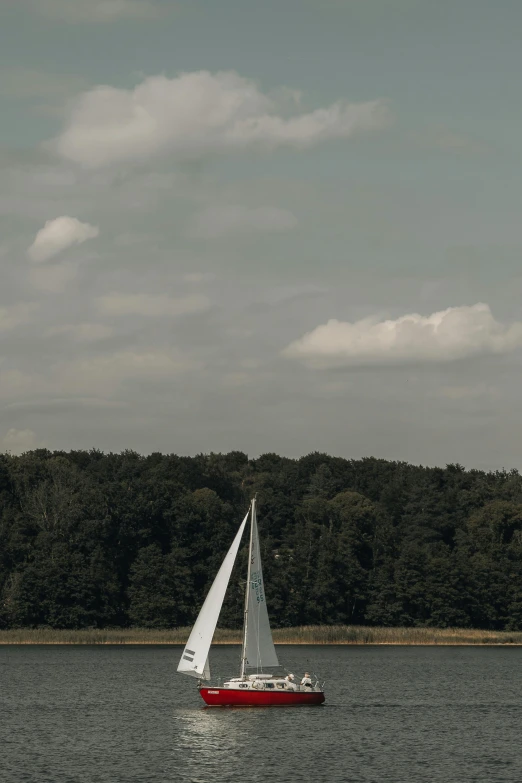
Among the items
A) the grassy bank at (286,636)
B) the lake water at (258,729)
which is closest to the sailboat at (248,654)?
the lake water at (258,729)

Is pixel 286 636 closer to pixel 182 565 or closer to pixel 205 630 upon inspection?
pixel 182 565

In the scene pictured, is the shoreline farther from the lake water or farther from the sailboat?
the sailboat

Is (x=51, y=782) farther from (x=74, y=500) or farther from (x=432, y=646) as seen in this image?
(x=74, y=500)

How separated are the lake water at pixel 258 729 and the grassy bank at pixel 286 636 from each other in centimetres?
2985

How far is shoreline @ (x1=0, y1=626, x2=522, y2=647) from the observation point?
136500mm

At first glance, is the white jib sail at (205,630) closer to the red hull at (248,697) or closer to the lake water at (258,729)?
the red hull at (248,697)

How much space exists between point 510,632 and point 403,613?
1367 centimetres

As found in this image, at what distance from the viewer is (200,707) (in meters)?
73.5

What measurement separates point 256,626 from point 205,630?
313 cm

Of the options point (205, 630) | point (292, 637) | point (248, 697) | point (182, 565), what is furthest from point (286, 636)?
point (205, 630)

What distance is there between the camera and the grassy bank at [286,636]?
447 feet

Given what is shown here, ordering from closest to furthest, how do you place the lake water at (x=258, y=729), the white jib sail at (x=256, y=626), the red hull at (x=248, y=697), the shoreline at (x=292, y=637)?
the lake water at (x=258, y=729) < the red hull at (x=248, y=697) < the white jib sail at (x=256, y=626) < the shoreline at (x=292, y=637)

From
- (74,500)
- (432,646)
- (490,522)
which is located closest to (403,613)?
(432,646)

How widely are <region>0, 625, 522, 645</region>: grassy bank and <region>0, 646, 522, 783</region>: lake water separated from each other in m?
29.9
